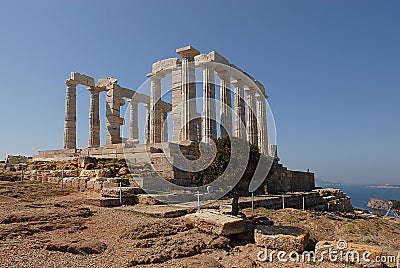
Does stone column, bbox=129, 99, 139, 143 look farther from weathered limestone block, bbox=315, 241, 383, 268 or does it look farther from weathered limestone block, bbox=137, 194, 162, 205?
weathered limestone block, bbox=315, 241, 383, 268

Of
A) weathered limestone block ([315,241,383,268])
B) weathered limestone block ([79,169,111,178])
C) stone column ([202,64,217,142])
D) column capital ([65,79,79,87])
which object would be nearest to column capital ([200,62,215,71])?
stone column ([202,64,217,142])

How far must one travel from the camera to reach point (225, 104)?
29250 mm

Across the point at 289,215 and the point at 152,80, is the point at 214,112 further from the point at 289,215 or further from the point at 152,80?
the point at 289,215

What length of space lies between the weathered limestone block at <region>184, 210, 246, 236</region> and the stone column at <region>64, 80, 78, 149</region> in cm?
2517

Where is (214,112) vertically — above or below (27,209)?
above

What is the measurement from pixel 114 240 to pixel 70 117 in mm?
26773

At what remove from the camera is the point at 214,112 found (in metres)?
27.3

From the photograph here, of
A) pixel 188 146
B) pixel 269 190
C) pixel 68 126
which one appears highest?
pixel 68 126

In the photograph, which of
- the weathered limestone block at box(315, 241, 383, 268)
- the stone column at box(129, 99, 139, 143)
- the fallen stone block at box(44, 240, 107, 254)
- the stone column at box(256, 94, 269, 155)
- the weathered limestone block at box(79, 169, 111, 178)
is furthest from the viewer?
the stone column at box(129, 99, 139, 143)

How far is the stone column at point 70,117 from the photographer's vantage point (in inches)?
1281

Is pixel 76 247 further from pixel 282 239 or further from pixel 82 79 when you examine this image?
pixel 82 79

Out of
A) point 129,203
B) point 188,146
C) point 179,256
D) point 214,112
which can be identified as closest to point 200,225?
point 179,256

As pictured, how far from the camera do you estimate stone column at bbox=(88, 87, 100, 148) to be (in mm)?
33919

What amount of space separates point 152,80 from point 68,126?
9658mm
